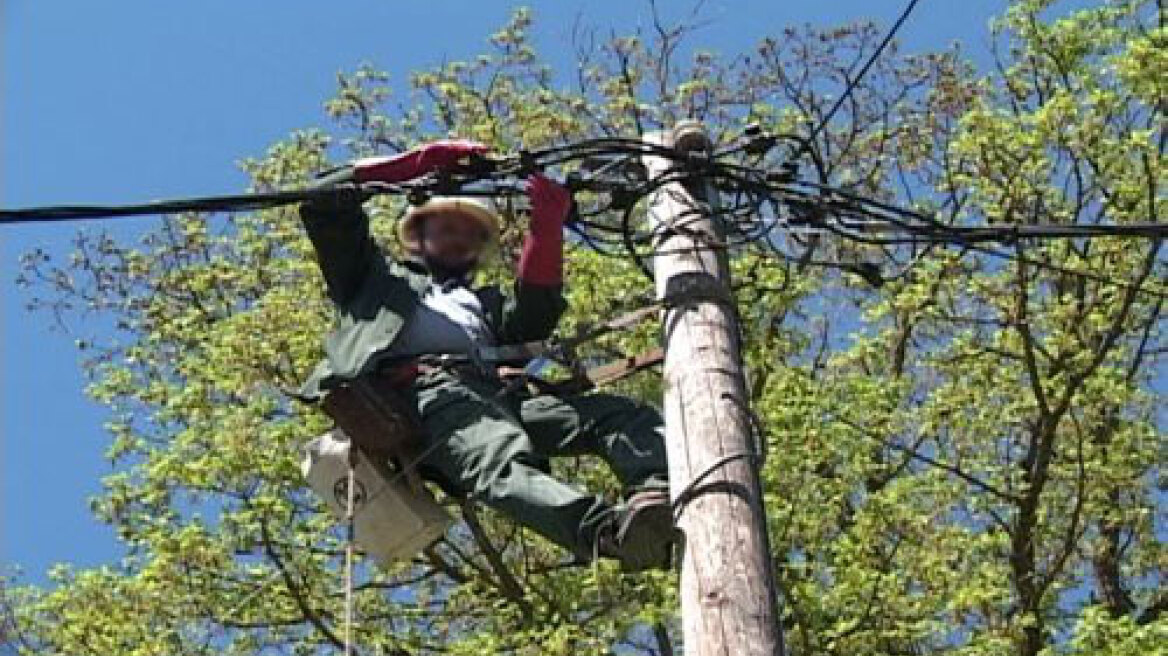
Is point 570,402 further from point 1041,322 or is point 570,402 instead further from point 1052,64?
point 1052,64

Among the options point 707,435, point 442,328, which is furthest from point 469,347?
point 707,435

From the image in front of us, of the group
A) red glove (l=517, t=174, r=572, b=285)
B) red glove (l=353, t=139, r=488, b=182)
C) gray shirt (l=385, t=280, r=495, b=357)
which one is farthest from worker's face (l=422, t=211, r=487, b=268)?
red glove (l=353, t=139, r=488, b=182)

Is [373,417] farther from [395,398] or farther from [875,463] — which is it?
[875,463]

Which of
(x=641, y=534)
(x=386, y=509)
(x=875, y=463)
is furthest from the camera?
(x=875, y=463)

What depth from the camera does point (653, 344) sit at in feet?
38.2

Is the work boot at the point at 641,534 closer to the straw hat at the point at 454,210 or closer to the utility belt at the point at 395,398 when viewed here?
the utility belt at the point at 395,398

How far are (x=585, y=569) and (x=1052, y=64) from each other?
5.11 metres

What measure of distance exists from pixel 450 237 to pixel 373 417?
89 centimetres

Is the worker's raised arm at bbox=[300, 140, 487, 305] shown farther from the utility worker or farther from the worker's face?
the worker's face

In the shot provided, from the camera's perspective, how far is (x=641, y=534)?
14.4 ft

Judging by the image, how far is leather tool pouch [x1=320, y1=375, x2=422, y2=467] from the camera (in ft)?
16.4

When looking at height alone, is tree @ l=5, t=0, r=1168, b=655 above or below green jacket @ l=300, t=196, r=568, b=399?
above

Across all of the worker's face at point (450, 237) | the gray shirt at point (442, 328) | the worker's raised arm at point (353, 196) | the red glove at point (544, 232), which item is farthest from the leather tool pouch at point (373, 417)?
the worker's face at point (450, 237)

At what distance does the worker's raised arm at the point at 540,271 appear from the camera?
5.13 metres
